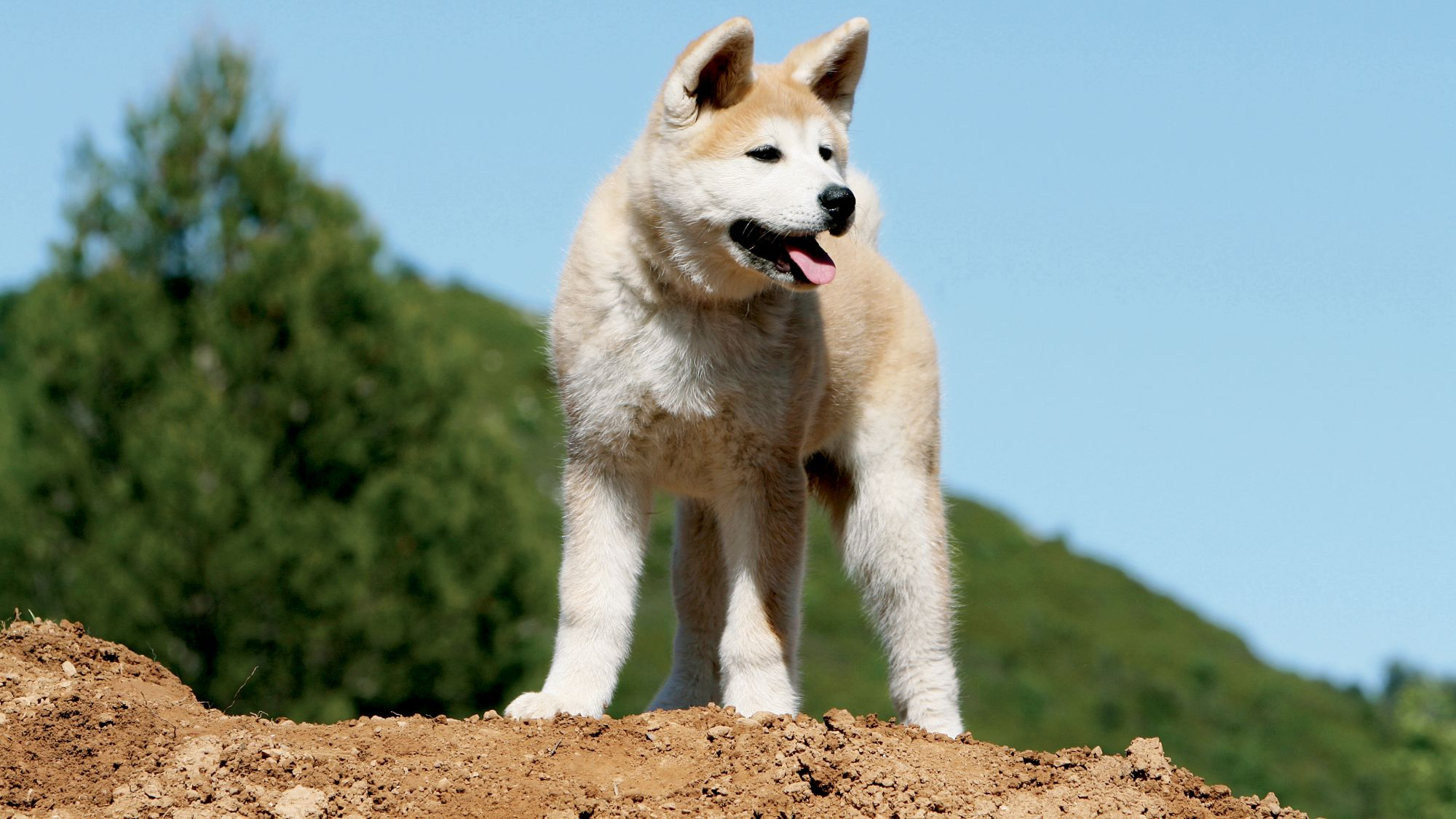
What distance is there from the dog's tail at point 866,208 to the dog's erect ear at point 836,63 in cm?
112

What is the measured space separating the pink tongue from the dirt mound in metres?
1.88

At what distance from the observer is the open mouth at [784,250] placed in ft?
21.2

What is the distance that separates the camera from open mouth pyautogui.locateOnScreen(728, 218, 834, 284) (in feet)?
21.2

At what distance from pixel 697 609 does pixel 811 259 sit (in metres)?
2.20

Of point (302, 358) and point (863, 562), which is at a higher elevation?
point (302, 358)

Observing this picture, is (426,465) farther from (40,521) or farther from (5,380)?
(5,380)

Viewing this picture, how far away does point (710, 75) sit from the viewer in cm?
678

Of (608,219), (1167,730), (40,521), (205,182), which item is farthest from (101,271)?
(1167,730)

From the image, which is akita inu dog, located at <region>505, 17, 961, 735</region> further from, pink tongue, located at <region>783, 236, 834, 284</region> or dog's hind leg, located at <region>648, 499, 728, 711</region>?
dog's hind leg, located at <region>648, 499, 728, 711</region>

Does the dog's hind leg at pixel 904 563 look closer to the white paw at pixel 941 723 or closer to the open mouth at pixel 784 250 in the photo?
the white paw at pixel 941 723

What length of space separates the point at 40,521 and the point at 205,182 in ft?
23.5

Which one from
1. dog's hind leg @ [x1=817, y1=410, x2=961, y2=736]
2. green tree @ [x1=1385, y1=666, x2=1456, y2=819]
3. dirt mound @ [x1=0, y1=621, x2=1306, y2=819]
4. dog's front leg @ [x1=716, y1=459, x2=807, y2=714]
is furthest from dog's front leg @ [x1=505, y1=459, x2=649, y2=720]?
green tree @ [x1=1385, y1=666, x2=1456, y2=819]

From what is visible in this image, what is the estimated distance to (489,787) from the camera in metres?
5.51

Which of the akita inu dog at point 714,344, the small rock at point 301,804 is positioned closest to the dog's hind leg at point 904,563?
the akita inu dog at point 714,344
